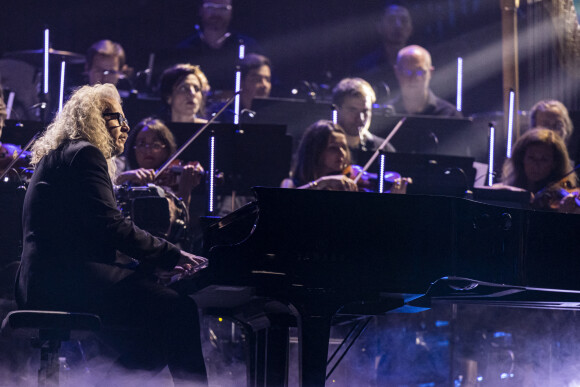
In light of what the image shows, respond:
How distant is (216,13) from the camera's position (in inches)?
255

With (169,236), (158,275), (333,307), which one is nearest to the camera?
(333,307)

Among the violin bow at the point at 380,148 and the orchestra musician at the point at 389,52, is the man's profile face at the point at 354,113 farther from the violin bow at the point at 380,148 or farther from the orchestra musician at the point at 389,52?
the orchestra musician at the point at 389,52

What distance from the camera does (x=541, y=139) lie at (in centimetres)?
479

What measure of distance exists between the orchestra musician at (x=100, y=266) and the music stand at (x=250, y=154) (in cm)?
171

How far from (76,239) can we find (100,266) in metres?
0.13

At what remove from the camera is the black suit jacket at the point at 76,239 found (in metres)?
2.65

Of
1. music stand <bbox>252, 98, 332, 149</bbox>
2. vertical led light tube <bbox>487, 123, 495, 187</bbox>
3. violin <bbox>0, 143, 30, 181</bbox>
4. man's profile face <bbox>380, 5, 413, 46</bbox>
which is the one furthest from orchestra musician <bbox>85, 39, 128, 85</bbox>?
vertical led light tube <bbox>487, 123, 495, 187</bbox>

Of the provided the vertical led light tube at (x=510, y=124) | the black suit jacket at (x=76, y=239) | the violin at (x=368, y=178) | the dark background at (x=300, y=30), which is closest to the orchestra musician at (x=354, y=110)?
the violin at (x=368, y=178)

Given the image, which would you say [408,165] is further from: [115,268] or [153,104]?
[115,268]

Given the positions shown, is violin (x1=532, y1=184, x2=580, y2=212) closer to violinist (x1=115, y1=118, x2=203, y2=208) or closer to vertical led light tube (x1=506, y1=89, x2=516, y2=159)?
vertical led light tube (x1=506, y1=89, x2=516, y2=159)

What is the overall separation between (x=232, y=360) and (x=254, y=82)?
7.60 feet

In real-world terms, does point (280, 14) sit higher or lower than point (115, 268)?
higher

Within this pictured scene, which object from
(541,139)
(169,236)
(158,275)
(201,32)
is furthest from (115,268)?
(201,32)

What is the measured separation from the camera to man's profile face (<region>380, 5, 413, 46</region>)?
7.01 metres
